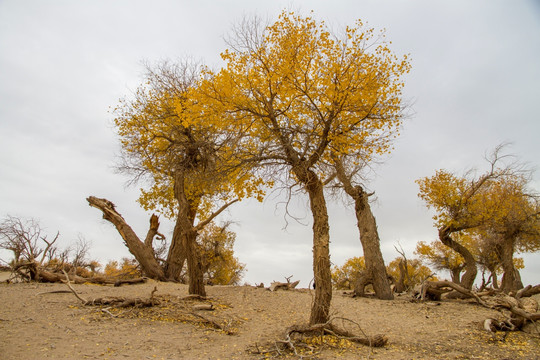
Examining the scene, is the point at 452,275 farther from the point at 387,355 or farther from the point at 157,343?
the point at 157,343

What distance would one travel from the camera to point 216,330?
6.93 metres

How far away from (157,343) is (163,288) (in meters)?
5.30

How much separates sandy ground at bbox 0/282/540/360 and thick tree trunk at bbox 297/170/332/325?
0.43m

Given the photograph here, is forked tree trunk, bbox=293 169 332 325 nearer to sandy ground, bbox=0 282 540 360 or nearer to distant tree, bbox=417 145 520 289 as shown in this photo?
sandy ground, bbox=0 282 540 360

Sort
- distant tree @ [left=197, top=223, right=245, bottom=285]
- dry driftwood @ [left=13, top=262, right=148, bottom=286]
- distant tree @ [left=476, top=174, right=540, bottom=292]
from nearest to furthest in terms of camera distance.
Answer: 1. dry driftwood @ [left=13, top=262, right=148, bottom=286]
2. distant tree @ [left=476, top=174, right=540, bottom=292]
3. distant tree @ [left=197, top=223, right=245, bottom=285]

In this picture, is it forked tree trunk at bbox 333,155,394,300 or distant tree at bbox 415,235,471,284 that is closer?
forked tree trunk at bbox 333,155,394,300

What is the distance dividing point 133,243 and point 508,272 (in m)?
18.3

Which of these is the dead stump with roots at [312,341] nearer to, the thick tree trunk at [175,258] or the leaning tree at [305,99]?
the leaning tree at [305,99]

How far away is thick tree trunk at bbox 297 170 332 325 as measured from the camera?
267 inches

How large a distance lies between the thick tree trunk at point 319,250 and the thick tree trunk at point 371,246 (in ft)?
17.8

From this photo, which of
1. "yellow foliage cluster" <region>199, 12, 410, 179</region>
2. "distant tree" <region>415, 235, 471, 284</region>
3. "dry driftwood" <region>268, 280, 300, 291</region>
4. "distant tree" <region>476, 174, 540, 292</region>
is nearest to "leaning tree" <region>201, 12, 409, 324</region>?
"yellow foliage cluster" <region>199, 12, 410, 179</region>

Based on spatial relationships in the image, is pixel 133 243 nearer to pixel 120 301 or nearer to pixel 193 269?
pixel 193 269

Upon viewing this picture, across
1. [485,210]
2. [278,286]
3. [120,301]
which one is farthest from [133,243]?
[485,210]

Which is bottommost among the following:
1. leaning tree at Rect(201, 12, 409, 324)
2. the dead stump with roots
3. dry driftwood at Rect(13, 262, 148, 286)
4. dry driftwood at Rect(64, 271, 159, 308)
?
the dead stump with roots
